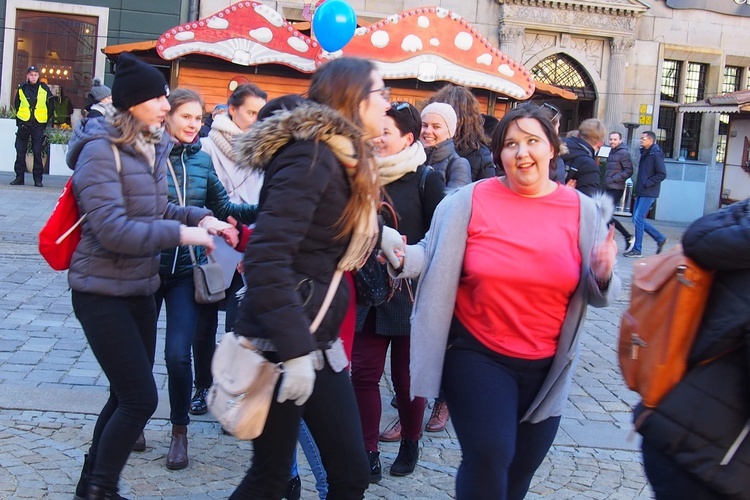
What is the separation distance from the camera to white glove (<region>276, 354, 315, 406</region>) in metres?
2.55

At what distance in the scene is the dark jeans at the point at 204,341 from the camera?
4.82 m

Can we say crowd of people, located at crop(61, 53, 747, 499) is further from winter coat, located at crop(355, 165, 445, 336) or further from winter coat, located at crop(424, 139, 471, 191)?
winter coat, located at crop(424, 139, 471, 191)

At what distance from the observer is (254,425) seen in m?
2.61

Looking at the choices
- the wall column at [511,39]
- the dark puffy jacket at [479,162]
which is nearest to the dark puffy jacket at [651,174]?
the wall column at [511,39]

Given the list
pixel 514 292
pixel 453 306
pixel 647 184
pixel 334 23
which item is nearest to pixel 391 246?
pixel 453 306

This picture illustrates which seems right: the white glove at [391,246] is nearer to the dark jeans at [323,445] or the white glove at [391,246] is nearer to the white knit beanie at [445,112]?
the dark jeans at [323,445]

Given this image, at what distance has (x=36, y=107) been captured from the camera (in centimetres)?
Answer: 1482

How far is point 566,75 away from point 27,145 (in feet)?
39.0

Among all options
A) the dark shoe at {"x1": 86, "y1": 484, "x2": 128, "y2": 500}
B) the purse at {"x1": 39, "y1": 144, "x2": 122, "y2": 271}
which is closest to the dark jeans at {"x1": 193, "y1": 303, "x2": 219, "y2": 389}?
the purse at {"x1": 39, "y1": 144, "x2": 122, "y2": 271}

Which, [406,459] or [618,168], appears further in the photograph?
[618,168]

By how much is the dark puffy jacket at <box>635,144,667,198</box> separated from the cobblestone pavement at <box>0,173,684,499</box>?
7.12 m

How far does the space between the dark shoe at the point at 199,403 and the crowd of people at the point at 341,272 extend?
24.0 inches

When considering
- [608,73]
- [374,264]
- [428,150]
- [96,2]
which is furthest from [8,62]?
[374,264]

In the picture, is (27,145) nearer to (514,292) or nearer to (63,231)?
(63,231)
